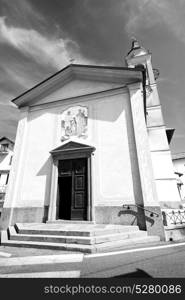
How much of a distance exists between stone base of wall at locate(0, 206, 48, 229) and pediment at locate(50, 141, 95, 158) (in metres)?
2.78

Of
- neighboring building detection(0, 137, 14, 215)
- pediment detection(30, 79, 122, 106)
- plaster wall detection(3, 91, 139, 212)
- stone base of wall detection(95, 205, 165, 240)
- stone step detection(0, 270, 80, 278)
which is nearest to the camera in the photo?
stone step detection(0, 270, 80, 278)

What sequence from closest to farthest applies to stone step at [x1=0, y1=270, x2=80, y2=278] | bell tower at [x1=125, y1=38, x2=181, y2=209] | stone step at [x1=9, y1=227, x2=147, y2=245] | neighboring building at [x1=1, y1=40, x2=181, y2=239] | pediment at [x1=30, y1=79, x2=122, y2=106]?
1. stone step at [x1=0, y1=270, x2=80, y2=278]
2. stone step at [x1=9, y1=227, x2=147, y2=245]
3. neighboring building at [x1=1, y1=40, x2=181, y2=239]
4. pediment at [x1=30, y1=79, x2=122, y2=106]
5. bell tower at [x1=125, y1=38, x2=181, y2=209]

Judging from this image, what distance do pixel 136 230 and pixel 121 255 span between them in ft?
7.92

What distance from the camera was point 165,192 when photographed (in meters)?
12.9

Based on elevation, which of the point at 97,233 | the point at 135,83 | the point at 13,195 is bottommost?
the point at 97,233

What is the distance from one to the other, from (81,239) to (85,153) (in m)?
4.45

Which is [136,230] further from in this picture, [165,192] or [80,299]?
[165,192]

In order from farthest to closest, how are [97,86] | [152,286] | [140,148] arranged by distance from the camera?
[97,86] < [140,148] < [152,286]

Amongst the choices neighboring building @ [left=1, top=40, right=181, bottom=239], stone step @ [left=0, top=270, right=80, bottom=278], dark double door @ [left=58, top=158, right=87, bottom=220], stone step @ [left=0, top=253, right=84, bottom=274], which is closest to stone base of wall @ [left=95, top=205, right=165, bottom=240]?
neighboring building @ [left=1, top=40, right=181, bottom=239]

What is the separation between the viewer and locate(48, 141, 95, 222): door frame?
8077 millimetres

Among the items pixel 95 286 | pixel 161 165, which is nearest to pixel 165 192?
pixel 161 165

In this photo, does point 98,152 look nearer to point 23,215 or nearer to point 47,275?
point 23,215

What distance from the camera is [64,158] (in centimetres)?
917

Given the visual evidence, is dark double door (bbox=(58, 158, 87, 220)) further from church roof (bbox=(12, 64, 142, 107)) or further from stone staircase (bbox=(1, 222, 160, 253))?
church roof (bbox=(12, 64, 142, 107))
